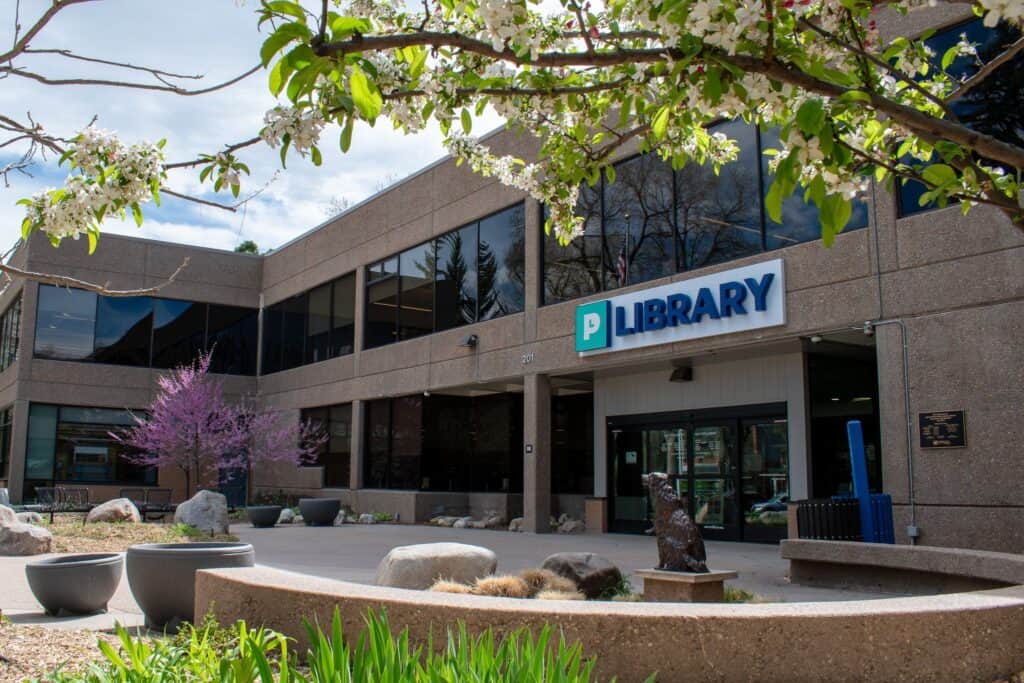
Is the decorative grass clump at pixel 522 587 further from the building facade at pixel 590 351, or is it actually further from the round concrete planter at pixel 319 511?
the round concrete planter at pixel 319 511

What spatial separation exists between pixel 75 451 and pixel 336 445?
878 centimetres

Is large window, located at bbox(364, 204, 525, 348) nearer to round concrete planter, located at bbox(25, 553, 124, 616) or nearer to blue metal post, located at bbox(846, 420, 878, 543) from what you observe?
blue metal post, located at bbox(846, 420, 878, 543)

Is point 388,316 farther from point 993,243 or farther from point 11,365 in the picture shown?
point 993,243

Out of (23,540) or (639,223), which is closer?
(23,540)

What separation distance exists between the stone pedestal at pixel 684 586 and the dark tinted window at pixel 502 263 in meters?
12.3

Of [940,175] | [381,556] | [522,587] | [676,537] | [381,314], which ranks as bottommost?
[381,556]

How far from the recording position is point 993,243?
12.1 meters

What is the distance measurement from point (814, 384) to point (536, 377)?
589cm

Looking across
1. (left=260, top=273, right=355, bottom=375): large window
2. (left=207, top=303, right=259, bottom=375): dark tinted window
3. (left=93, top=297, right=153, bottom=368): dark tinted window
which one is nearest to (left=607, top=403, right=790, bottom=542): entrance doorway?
(left=260, top=273, right=355, bottom=375): large window

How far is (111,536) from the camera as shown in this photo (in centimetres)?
1675

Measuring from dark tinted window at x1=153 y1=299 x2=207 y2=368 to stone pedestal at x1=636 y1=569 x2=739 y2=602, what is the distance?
26.2m

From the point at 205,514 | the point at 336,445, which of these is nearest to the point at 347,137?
the point at 205,514

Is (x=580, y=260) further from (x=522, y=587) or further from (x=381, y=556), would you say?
(x=522, y=587)

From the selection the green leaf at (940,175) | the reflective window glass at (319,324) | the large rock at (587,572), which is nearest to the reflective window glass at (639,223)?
the large rock at (587,572)
